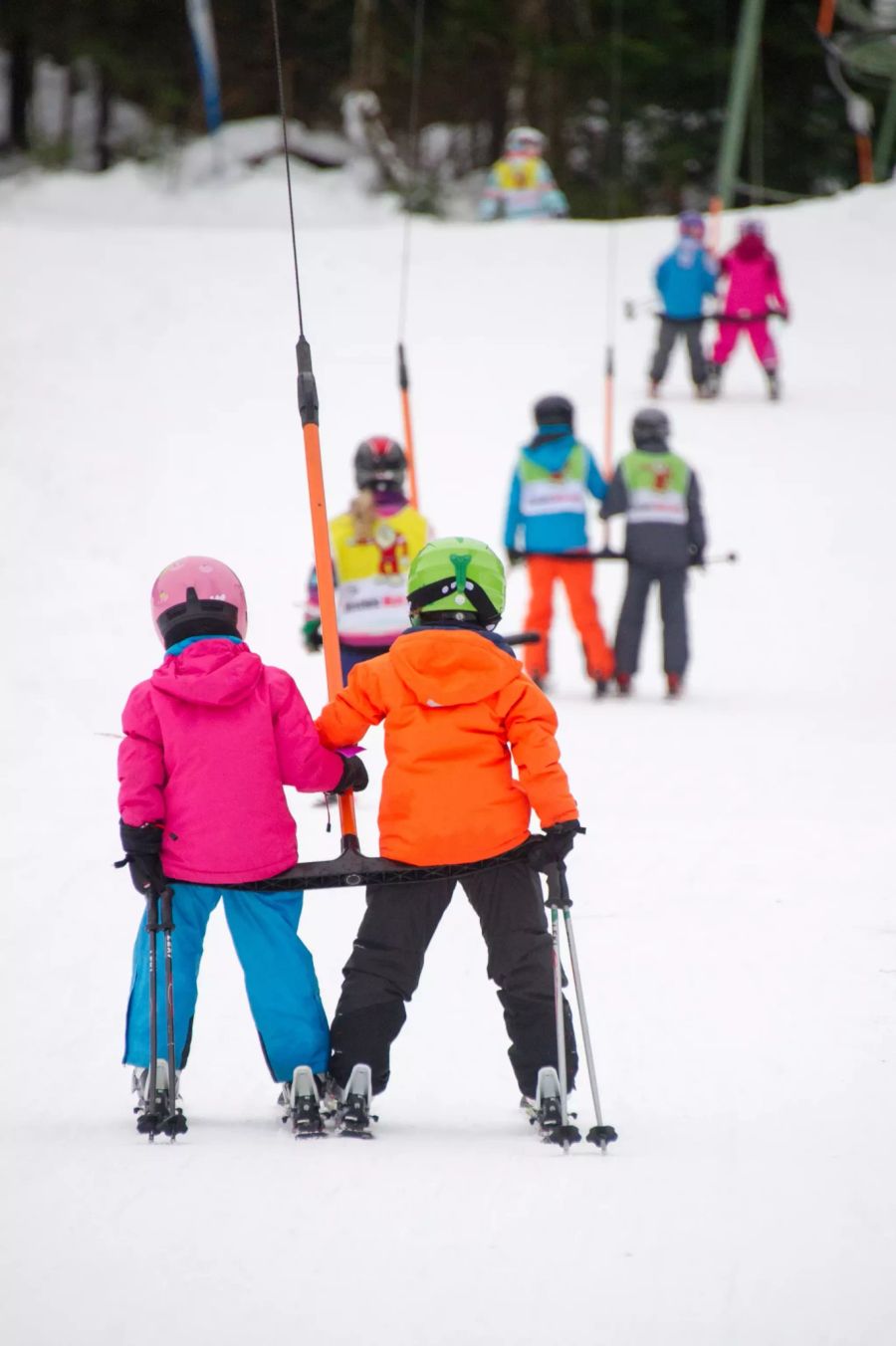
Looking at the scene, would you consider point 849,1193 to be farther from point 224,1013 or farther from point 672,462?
point 672,462

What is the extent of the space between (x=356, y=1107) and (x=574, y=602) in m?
6.91

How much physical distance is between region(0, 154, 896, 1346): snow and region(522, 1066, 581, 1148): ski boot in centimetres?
7

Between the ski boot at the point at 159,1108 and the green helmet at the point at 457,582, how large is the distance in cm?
127

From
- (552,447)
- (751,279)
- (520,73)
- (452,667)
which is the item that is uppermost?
(520,73)

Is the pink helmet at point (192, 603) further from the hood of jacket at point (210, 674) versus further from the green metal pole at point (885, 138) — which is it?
the green metal pole at point (885, 138)

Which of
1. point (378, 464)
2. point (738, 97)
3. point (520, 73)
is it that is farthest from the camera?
point (520, 73)

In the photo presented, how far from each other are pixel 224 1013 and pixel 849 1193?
2.17 m

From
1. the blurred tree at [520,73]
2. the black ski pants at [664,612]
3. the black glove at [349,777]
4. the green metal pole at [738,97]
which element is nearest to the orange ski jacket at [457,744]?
the black glove at [349,777]

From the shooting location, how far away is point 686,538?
11.2m

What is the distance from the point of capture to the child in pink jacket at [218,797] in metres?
4.55

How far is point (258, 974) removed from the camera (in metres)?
4.66

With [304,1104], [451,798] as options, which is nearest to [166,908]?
[304,1104]

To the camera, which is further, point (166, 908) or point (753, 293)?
point (753, 293)

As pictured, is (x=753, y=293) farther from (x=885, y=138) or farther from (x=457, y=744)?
(x=457, y=744)
